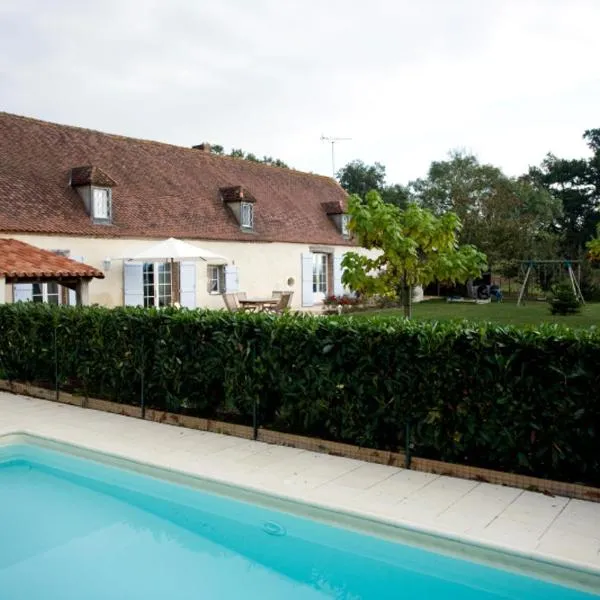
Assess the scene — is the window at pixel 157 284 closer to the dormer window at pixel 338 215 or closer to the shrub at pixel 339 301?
the shrub at pixel 339 301

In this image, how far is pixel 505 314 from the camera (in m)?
21.8

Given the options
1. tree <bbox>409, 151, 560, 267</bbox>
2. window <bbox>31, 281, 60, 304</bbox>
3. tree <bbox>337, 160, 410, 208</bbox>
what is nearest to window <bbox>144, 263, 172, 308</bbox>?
window <bbox>31, 281, 60, 304</bbox>

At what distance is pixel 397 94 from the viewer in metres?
17.5

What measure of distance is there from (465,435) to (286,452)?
1926 millimetres

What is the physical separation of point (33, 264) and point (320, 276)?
14791 millimetres

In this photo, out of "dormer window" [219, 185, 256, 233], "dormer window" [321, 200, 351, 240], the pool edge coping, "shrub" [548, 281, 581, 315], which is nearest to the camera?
the pool edge coping

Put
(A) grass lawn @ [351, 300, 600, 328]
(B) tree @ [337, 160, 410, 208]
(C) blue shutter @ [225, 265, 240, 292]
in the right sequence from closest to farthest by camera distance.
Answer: (A) grass lawn @ [351, 300, 600, 328] → (C) blue shutter @ [225, 265, 240, 292] → (B) tree @ [337, 160, 410, 208]

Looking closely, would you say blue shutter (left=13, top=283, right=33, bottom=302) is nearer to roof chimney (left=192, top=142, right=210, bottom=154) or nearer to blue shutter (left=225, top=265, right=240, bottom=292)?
blue shutter (left=225, top=265, right=240, bottom=292)

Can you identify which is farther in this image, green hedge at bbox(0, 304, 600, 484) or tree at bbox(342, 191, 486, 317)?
tree at bbox(342, 191, 486, 317)

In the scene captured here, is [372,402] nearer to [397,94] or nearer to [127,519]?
[127,519]

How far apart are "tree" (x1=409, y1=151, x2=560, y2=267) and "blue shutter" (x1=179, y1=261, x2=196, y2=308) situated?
49.8 ft

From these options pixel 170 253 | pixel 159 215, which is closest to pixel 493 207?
pixel 159 215

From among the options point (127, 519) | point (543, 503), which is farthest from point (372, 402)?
point (127, 519)

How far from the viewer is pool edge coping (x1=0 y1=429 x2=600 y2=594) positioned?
13.8 ft
